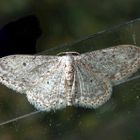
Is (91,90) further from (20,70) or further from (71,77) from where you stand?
(20,70)

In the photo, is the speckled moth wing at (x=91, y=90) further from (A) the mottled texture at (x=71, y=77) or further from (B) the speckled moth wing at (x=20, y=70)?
(B) the speckled moth wing at (x=20, y=70)

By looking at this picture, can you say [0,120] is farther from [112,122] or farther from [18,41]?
[18,41]

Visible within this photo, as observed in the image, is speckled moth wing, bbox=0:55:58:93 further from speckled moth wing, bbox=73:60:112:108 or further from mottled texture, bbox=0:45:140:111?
speckled moth wing, bbox=73:60:112:108

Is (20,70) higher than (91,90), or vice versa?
(20,70)

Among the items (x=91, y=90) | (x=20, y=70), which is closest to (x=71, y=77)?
(x=91, y=90)

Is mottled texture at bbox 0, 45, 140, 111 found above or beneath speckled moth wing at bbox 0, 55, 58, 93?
beneath

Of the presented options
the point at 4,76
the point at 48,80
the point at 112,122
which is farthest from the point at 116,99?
the point at 4,76

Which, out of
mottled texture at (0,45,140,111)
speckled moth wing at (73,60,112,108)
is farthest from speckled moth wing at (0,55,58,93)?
speckled moth wing at (73,60,112,108)

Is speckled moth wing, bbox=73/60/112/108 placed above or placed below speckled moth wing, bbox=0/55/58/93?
below
